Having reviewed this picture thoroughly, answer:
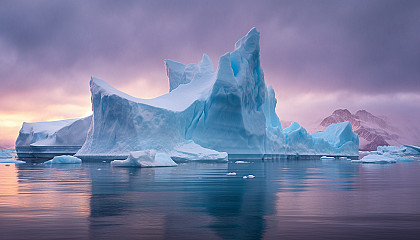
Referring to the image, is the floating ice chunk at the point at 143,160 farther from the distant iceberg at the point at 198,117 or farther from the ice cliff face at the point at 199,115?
the ice cliff face at the point at 199,115

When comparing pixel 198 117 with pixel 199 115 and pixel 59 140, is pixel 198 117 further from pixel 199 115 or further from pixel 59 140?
pixel 59 140

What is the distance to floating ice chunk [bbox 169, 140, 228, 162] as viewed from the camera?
2425cm

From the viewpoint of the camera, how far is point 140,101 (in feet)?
89.6

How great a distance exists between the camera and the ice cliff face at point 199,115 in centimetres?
2605

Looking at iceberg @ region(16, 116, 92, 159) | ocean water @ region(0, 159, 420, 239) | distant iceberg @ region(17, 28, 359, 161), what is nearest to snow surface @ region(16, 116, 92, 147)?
iceberg @ region(16, 116, 92, 159)

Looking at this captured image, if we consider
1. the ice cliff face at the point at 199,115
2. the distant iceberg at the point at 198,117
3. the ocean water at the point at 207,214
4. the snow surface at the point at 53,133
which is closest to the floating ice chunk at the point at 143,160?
the distant iceberg at the point at 198,117

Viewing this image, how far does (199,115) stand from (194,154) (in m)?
4.56

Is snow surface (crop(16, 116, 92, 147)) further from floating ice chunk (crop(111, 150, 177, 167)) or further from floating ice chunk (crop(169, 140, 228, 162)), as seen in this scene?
floating ice chunk (crop(111, 150, 177, 167))

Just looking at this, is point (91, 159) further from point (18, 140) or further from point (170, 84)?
point (18, 140)

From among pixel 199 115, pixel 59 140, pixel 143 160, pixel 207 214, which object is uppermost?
pixel 199 115

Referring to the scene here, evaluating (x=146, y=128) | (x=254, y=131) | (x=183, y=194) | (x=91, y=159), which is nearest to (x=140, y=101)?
(x=146, y=128)

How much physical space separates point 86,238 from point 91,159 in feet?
85.6

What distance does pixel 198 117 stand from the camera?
28.7 m

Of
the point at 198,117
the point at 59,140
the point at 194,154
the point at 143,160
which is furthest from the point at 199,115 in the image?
the point at 59,140
